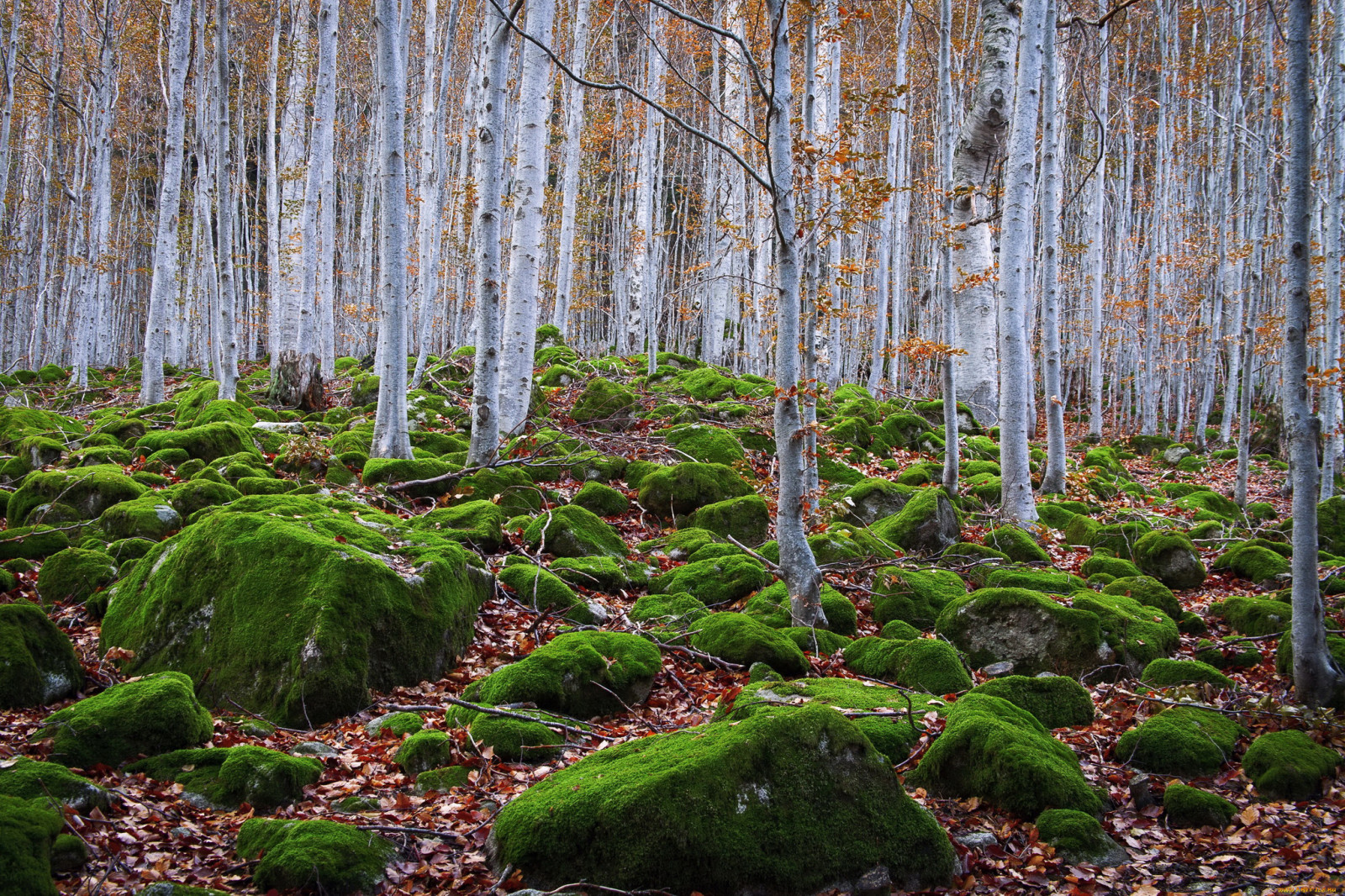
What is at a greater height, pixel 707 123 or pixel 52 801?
pixel 707 123

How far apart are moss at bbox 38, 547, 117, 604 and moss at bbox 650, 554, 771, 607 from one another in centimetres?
408

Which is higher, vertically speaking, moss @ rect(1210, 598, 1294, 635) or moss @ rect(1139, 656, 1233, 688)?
moss @ rect(1210, 598, 1294, 635)

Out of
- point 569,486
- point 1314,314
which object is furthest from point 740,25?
point 1314,314

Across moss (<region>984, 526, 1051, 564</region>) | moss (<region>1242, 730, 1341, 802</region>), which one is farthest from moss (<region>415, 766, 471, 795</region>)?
moss (<region>984, 526, 1051, 564</region>)

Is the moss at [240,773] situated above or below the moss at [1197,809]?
above

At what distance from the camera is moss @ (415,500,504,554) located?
6676 millimetres

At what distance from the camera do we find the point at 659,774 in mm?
3074

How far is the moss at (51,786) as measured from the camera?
9.55 ft

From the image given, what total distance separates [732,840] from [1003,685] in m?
2.57

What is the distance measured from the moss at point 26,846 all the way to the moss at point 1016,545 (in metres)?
7.38

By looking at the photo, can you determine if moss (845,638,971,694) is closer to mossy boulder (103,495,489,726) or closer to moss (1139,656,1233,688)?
moss (1139,656,1233,688)

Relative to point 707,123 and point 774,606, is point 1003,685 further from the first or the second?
point 707,123

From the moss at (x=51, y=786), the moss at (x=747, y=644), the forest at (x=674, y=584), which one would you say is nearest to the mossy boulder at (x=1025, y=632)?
the forest at (x=674, y=584)

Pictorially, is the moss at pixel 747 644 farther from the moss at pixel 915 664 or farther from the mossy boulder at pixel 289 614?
the mossy boulder at pixel 289 614
